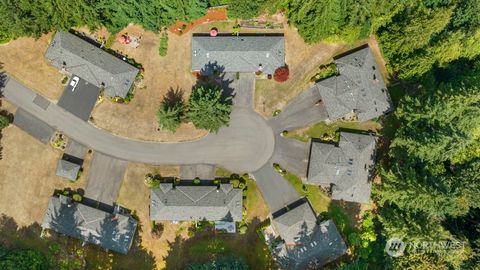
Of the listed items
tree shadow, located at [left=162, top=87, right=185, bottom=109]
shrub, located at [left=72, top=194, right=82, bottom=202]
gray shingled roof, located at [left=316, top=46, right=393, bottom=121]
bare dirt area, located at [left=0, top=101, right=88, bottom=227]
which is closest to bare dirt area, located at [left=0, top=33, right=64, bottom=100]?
bare dirt area, located at [left=0, top=101, right=88, bottom=227]

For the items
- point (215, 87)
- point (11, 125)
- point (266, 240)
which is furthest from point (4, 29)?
point (266, 240)

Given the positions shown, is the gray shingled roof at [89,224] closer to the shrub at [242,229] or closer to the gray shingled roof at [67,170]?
the gray shingled roof at [67,170]

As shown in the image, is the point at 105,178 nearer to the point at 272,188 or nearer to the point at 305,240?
the point at 272,188

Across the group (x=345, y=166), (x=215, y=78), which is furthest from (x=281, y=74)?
(x=345, y=166)

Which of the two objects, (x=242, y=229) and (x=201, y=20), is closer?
(x=242, y=229)

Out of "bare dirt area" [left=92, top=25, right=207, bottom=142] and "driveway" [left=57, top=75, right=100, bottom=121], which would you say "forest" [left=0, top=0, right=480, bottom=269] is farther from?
"driveway" [left=57, top=75, right=100, bottom=121]
